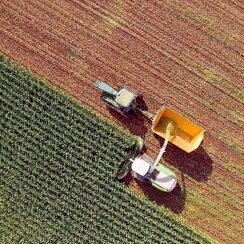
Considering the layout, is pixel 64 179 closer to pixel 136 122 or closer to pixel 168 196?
pixel 136 122

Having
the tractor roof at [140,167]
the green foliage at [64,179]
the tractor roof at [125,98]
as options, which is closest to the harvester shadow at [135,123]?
the green foliage at [64,179]

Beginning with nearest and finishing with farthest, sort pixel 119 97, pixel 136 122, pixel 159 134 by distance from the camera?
pixel 119 97 < pixel 159 134 < pixel 136 122

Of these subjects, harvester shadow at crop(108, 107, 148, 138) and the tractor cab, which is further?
harvester shadow at crop(108, 107, 148, 138)

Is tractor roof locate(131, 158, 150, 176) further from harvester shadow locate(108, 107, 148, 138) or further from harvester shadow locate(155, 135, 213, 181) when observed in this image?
harvester shadow locate(108, 107, 148, 138)

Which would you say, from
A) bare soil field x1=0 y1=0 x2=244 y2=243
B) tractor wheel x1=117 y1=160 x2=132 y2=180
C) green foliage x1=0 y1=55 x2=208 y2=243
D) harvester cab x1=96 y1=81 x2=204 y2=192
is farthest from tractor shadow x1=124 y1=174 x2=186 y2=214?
tractor wheel x1=117 y1=160 x2=132 y2=180

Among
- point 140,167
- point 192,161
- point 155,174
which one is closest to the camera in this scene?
point 140,167

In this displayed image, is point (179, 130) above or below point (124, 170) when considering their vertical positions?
above

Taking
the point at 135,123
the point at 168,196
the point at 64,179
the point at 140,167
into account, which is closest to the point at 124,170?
the point at 140,167
